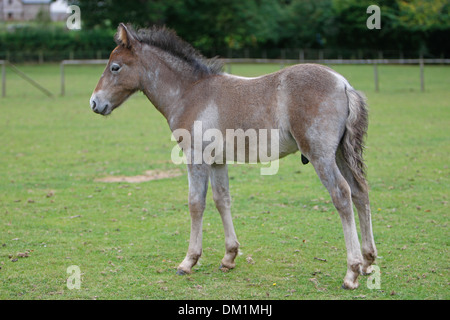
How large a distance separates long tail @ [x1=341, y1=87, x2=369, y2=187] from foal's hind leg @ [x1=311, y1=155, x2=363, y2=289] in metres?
0.24

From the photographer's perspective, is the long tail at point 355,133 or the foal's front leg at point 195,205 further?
the foal's front leg at point 195,205

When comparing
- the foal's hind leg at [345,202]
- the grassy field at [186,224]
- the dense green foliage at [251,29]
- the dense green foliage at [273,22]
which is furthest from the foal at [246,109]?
the dense green foliage at [251,29]

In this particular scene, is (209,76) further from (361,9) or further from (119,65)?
(361,9)

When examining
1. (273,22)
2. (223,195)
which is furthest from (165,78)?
(273,22)

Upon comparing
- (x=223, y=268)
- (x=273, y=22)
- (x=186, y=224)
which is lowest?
(x=186, y=224)

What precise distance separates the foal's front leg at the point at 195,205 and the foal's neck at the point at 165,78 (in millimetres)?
737

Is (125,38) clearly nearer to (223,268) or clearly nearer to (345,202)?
(223,268)

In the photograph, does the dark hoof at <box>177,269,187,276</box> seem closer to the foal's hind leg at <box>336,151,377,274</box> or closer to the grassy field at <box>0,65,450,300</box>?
the grassy field at <box>0,65,450,300</box>

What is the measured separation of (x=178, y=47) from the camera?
20.3 ft

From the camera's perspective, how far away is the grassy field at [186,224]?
5.48m

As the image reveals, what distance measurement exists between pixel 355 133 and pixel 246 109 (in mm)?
1177

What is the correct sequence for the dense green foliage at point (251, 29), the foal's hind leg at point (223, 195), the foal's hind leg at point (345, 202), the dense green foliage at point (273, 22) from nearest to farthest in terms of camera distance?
the foal's hind leg at point (345, 202), the foal's hind leg at point (223, 195), the dense green foliage at point (273, 22), the dense green foliage at point (251, 29)

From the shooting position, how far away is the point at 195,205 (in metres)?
5.89

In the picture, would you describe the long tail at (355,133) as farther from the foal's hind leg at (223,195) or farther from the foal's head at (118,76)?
the foal's head at (118,76)
